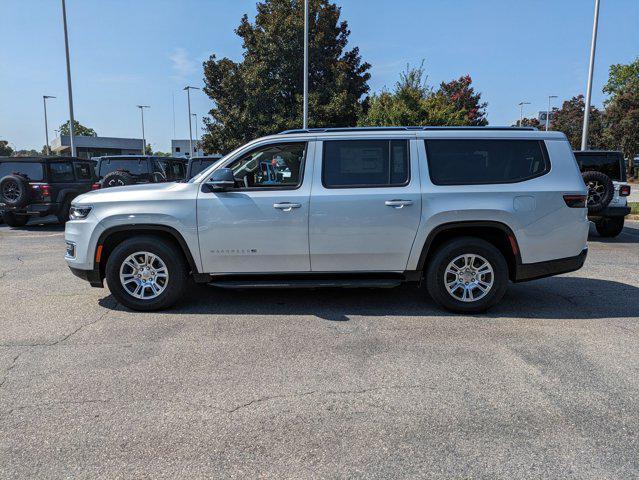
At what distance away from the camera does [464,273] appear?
5.29 metres

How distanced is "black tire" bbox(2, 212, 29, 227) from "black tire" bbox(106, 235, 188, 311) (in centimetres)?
900

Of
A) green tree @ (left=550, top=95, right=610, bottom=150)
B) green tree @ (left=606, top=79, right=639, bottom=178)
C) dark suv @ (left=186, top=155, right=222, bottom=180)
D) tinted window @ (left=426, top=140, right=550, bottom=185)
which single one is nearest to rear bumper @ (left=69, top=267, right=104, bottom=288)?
tinted window @ (left=426, top=140, right=550, bottom=185)

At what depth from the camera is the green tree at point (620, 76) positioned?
45.1 meters

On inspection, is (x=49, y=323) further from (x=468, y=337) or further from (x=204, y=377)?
(x=468, y=337)

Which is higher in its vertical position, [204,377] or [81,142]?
[81,142]

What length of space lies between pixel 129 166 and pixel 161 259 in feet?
33.3

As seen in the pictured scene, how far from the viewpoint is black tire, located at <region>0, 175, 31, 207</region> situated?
38.4 ft

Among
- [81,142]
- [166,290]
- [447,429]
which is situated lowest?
[447,429]

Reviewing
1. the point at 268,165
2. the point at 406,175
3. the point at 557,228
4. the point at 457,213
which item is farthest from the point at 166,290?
the point at 557,228

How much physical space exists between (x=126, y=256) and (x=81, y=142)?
69573mm

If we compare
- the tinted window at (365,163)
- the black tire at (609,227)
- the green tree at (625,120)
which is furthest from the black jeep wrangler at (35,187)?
the green tree at (625,120)

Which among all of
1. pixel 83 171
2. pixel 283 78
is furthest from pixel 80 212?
pixel 283 78

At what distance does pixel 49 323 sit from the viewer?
511 cm

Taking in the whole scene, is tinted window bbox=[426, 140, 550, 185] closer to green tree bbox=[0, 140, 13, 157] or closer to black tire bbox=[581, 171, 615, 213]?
black tire bbox=[581, 171, 615, 213]
